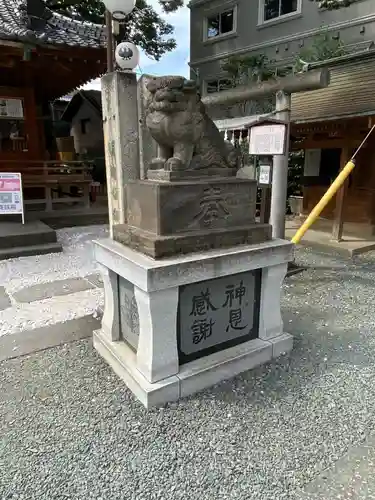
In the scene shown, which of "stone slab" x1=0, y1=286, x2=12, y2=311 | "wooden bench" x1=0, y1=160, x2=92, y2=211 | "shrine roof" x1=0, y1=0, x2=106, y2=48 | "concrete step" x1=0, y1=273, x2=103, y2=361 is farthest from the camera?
"wooden bench" x1=0, y1=160, x2=92, y2=211

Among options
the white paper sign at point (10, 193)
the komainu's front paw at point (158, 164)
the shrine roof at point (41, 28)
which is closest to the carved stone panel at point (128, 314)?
the komainu's front paw at point (158, 164)

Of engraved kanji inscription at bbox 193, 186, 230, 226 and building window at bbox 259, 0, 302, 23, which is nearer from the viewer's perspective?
engraved kanji inscription at bbox 193, 186, 230, 226

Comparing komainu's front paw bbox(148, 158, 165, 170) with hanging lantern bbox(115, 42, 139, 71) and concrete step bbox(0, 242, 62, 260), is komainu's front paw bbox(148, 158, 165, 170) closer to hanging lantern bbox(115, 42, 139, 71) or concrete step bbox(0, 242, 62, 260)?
hanging lantern bbox(115, 42, 139, 71)

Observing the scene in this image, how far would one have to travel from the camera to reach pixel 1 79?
27.0ft

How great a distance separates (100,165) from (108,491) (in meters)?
15.2

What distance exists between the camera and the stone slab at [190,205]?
247 centimetres

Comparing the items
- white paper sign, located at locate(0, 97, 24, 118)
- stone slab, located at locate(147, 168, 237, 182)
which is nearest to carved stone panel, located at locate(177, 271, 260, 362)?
stone slab, located at locate(147, 168, 237, 182)

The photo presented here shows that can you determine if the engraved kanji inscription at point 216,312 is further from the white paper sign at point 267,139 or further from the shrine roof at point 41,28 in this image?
the shrine roof at point 41,28

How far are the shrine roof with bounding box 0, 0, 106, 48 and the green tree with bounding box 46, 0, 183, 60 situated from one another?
297 inches

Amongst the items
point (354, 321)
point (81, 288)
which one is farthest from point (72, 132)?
point (354, 321)

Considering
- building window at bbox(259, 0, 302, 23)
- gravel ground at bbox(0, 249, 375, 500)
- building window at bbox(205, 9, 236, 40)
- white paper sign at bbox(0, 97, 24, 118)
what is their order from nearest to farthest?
1. gravel ground at bbox(0, 249, 375, 500)
2. white paper sign at bbox(0, 97, 24, 118)
3. building window at bbox(259, 0, 302, 23)
4. building window at bbox(205, 9, 236, 40)

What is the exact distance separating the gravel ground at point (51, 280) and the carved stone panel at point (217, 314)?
167cm

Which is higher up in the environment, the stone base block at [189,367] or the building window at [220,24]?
the building window at [220,24]

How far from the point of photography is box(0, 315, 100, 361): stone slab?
321cm
